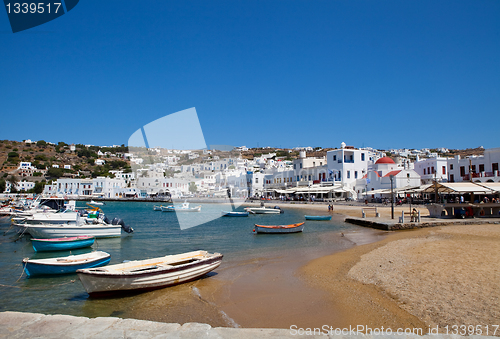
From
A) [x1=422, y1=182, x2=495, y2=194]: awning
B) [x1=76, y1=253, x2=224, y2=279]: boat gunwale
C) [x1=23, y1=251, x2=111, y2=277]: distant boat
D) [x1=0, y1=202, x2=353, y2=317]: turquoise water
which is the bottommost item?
[x1=0, y1=202, x2=353, y2=317]: turquoise water

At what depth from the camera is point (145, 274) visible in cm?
873

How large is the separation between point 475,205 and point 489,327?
2055 centimetres

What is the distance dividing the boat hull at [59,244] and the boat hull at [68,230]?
250 centimetres

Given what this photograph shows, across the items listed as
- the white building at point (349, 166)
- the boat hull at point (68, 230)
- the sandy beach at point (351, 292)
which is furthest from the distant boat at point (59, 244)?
the white building at point (349, 166)

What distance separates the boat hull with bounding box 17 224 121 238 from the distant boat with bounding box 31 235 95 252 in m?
2.50

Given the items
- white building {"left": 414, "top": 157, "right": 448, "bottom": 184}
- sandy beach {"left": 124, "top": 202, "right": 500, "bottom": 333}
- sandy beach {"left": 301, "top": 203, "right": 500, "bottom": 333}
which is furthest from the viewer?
white building {"left": 414, "top": 157, "right": 448, "bottom": 184}

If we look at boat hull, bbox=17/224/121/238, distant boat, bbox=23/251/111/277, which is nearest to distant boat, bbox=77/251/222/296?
distant boat, bbox=23/251/111/277

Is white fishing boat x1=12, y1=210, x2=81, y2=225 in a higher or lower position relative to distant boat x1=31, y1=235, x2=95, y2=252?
higher

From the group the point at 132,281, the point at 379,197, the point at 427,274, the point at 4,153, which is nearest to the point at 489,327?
the point at 427,274

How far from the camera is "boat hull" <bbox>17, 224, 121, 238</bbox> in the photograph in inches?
739

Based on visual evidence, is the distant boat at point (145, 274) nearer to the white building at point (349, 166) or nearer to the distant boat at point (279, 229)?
the distant boat at point (279, 229)

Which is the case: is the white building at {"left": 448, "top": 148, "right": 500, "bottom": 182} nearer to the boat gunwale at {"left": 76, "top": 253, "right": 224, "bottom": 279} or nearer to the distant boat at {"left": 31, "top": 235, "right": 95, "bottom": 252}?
the boat gunwale at {"left": 76, "top": 253, "right": 224, "bottom": 279}

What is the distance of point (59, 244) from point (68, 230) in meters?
2.81

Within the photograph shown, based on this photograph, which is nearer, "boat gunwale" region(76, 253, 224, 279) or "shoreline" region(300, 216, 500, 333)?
"shoreline" region(300, 216, 500, 333)
